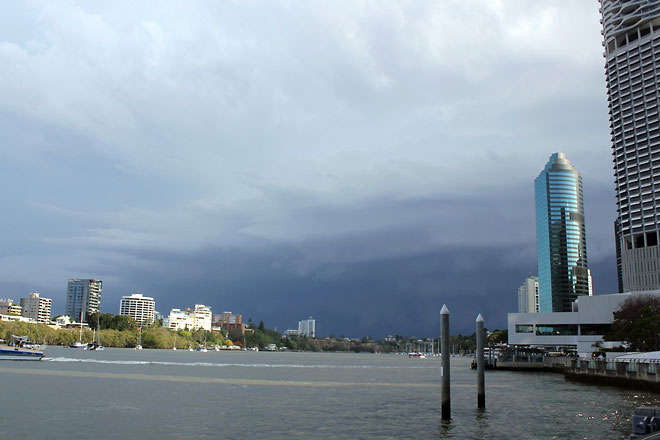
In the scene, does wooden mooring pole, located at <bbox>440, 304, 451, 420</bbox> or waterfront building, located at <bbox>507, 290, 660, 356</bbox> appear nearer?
wooden mooring pole, located at <bbox>440, 304, 451, 420</bbox>

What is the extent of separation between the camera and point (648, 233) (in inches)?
7785

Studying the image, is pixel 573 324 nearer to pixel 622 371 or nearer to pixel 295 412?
pixel 622 371

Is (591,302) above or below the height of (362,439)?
above

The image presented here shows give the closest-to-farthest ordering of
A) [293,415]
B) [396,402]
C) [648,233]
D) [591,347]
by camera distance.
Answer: [293,415] < [396,402] < [591,347] < [648,233]

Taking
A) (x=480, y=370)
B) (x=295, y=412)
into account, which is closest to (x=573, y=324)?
(x=480, y=370)

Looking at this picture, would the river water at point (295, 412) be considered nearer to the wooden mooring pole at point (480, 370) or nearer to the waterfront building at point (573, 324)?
the wooden mooring pole at point (480, 370)

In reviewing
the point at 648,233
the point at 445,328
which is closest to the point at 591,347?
the point at 648,233

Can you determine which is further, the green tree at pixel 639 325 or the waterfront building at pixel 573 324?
the waterfront building at pixel 573 324

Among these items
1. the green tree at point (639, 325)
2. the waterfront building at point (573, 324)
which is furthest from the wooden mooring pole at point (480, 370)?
the waterfront building at point (573, 324)

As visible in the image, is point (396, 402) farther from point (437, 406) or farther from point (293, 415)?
point (293, 415)

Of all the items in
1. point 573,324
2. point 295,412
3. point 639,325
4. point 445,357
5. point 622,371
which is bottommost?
point 295,412

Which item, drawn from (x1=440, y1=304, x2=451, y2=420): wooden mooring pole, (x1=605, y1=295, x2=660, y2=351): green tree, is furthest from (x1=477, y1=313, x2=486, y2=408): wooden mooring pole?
(x1=605, y1=295, x2=660, y2=351): green tree

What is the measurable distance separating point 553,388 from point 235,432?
166 ft

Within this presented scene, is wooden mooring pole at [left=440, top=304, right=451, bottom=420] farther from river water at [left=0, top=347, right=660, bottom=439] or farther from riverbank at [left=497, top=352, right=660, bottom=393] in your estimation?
riverbank at [left=497, top=352, right=660, bottom=393]
